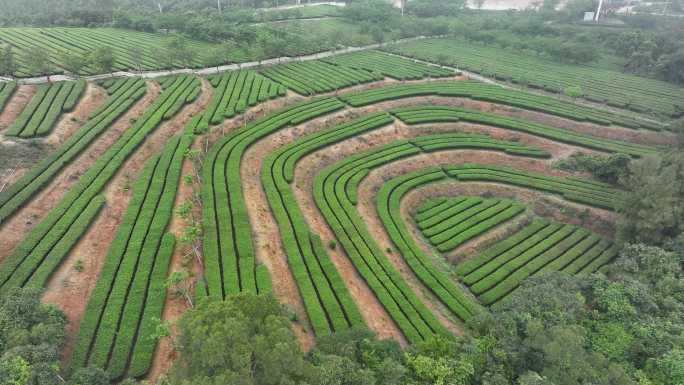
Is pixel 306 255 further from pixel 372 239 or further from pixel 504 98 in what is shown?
pixel 504 98

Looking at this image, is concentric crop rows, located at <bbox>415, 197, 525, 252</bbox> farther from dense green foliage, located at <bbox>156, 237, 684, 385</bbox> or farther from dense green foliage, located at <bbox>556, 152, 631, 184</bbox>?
dense green foliage, located at <bbox>556, 152, 631, 184</bbox>

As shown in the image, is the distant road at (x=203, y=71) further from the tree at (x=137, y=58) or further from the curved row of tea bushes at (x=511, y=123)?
the curved row of tea bushes at (x=511, y=123)

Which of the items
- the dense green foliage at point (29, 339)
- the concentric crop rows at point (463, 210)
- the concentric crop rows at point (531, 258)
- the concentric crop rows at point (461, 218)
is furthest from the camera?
the concentric crop rows at point (461, 218)

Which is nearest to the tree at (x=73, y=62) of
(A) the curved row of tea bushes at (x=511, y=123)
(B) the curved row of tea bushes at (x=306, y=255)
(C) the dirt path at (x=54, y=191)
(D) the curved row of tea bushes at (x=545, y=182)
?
(C) the dirt path at (x=54, y=191)

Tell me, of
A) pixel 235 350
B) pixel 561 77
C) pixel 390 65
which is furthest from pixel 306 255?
pixel 561 77

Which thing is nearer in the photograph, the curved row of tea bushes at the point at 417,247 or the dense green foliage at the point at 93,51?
the curved row of tea bushes at the point at 417,247
